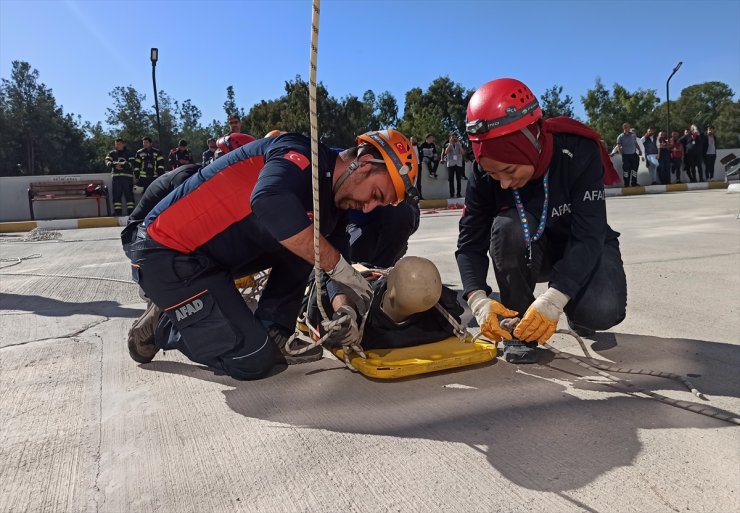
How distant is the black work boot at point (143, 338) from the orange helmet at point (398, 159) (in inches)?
51.0

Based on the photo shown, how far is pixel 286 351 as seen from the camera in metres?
2.42

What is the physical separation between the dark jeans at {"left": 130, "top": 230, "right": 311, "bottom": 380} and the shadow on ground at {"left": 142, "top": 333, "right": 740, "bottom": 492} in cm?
12

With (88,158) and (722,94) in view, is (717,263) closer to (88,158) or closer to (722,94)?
(88,158)

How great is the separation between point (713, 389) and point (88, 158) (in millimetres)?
43865

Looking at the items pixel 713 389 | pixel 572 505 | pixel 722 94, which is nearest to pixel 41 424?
pixel 572 505

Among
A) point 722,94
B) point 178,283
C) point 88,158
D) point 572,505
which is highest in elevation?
point 722,94

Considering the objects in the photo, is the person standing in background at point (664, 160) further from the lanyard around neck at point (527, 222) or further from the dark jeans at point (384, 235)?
the lanyard around neck at point (527, 222)

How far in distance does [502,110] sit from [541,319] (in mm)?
849

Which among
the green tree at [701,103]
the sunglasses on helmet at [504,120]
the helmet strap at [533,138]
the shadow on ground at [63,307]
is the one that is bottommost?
the shadow on ground at [63,307]

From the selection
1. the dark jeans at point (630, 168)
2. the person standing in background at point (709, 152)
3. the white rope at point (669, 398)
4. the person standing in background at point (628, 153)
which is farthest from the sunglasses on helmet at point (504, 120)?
the person standing in background at point (709, 152)

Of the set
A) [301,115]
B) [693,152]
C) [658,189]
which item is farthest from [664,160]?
[301,115]

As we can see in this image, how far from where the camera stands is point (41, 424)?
1995 millimetres

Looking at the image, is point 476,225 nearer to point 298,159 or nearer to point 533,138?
point 533,138

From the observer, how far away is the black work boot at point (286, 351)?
2.49m
